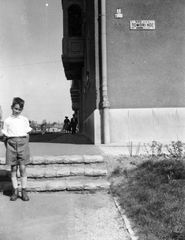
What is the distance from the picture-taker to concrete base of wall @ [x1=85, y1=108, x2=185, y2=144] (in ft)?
23.1

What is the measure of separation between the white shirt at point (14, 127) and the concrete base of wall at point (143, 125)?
348 cm

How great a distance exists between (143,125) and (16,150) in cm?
425

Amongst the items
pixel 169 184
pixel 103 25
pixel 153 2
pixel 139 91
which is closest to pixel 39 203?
pixel 169 184

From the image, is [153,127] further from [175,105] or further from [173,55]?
[173,55]

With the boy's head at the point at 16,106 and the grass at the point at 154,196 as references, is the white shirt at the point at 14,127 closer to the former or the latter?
the boy's head at the point at 16,106

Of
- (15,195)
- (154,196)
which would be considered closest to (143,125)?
(154,196)

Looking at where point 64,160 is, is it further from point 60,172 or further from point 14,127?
point 14,127

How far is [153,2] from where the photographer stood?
7508 mm

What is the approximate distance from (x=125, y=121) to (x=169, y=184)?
3.58m

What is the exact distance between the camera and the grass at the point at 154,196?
8.23ft

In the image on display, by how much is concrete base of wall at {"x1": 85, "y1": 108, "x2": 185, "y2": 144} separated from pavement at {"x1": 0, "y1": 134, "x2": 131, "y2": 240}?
3.23 metres

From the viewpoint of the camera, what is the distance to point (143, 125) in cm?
709

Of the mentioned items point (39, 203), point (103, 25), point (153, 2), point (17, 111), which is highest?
point (153, 2)

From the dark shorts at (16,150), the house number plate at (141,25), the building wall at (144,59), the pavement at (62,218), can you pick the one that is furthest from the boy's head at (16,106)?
the house number plate at (141,25)
